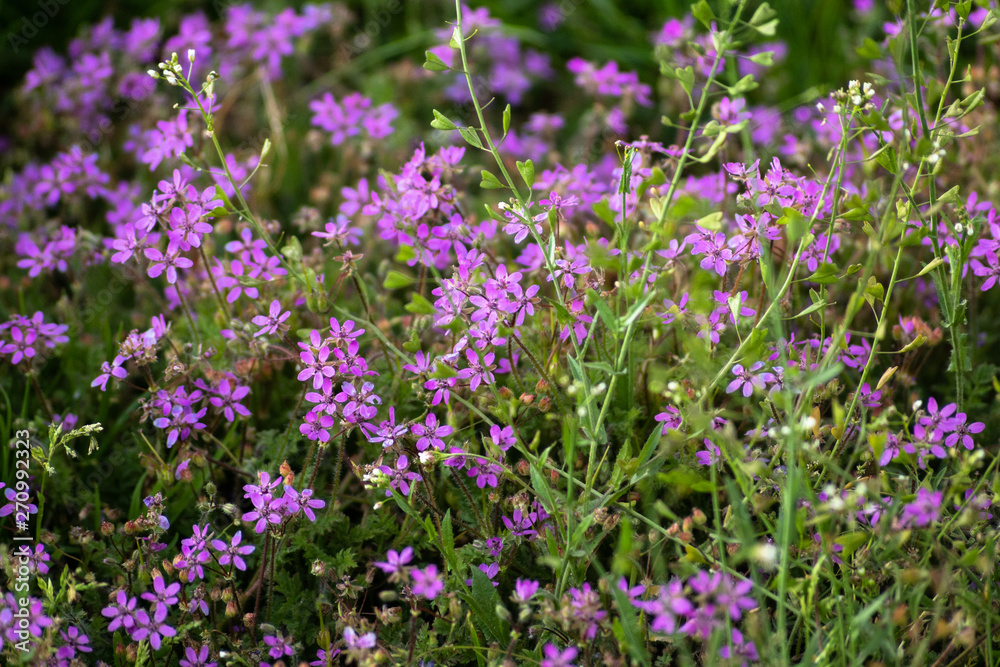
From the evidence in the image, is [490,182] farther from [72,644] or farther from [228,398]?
[72,644]

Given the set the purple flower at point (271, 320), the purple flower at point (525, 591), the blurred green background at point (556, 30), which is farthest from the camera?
the blurred green background at point (556, 30)

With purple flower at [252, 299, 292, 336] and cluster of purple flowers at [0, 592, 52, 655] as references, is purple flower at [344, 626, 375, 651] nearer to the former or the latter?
cluster of purple flowers at [0, 592, 52, 655]

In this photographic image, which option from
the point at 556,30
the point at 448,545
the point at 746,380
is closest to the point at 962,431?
the point at 746,380

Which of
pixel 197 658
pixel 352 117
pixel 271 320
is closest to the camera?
pixel 197 658

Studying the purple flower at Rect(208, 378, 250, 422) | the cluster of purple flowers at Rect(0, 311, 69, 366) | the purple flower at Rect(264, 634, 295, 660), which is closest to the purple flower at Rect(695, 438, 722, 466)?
the purple flower at Rect(264, 634, 295, 660)

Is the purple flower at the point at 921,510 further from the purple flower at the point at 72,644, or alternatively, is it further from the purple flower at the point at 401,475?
the purple flower at the point at 72,644

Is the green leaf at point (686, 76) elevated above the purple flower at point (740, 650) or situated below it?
above

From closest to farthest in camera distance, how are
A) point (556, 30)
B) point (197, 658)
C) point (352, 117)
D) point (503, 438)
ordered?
point (197, 658), point (503, 438), point (352, 117), point (556, 30)

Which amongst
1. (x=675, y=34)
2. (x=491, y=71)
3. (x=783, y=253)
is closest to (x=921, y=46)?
(x=675, y=34)

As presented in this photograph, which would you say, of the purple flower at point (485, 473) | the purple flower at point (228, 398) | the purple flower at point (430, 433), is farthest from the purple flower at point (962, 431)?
the purple flower at point (228, 398)
